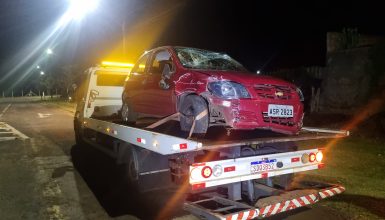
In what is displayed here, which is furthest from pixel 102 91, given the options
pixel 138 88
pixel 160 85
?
pixel 160 85

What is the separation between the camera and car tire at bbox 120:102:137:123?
26.6ft

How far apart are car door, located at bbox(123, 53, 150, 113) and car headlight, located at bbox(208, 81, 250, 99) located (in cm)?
203

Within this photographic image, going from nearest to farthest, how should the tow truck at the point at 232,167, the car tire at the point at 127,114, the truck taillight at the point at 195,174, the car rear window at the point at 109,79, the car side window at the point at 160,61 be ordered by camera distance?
the truck taillight at the point at 195,174, the tow truck at the point at 232,167, the car side window at the point at 160,61, the car tire at the point at 127,114, the car rear window at the point at 109,79

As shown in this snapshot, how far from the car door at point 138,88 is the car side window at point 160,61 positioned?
0.77 ft

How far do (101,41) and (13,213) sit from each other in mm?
32567

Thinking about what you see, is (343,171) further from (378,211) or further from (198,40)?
(198,40)

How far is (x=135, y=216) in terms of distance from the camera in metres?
5.84

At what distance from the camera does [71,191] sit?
7.11m

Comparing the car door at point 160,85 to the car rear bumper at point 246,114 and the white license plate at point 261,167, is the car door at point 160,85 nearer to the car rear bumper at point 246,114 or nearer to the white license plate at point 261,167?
the car rear bumper at point 246,114

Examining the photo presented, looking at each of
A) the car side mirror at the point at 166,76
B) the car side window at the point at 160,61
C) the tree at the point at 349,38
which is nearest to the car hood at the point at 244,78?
the car side mirror at the point at 166,76

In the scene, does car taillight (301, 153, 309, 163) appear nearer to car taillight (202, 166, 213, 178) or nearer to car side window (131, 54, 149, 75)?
car taillight (202, 166, 213, 178)

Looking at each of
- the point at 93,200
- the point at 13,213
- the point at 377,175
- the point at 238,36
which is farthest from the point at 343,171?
the point at 238,36

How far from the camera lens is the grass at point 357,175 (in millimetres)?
5930

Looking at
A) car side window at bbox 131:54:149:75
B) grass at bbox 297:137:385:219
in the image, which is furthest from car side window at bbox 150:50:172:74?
grass at bbox 297:137:385:219
